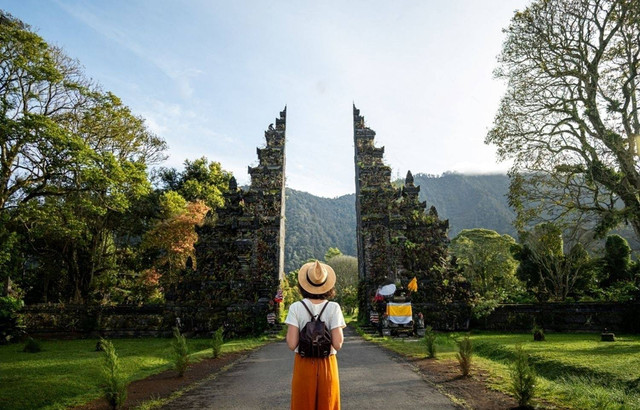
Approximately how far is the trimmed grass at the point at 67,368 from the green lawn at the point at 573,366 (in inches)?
307

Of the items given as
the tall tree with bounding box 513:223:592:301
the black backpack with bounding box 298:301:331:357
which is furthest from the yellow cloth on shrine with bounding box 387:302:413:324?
the tall tree with bounding box 513:223:592:301

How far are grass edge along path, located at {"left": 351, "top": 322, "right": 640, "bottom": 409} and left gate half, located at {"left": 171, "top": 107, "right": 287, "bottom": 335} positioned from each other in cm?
784

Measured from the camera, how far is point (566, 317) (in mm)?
17453

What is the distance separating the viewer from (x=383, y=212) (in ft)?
85.2

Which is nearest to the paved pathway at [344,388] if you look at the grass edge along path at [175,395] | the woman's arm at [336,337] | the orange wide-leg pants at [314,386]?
the grass edge along path at [175,395]

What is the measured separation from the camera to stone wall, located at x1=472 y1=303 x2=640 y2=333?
16.3 meters

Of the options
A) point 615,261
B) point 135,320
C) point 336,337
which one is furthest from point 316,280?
point 615,261

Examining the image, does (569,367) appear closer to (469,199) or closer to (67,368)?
(67,368)

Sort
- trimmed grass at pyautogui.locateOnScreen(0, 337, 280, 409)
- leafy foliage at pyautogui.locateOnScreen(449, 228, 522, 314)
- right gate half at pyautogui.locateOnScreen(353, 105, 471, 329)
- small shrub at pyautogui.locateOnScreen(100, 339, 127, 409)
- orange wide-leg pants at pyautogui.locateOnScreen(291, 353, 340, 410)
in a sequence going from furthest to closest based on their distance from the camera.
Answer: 1. leafy foliage at pyautogui.locateOnScreen(449, 228, 522, 314)
2. right gate half at pyautogui.locateOnScreen(353, 105, 471, 329)
3. trimmed grass at pyautogui.locateOnScreen(0, 337, 280, 409)
4. small shrub at pyautogui.locateOnScreen(100, 339, 127, 409)
5. orange wide-leg pants at pyautogui.locateOnScreen(291, 353, 340, 410)

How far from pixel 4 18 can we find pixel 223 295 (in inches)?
673

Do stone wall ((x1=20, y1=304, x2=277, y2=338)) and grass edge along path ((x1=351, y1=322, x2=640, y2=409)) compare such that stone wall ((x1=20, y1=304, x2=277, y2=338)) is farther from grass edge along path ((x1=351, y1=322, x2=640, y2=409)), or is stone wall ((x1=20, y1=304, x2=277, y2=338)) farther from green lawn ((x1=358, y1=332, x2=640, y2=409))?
green lawn ((x1=358, y1=332, x2=640, y2=409))

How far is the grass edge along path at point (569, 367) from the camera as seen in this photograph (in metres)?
6.63

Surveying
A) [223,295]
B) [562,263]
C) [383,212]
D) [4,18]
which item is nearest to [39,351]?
[223,295]

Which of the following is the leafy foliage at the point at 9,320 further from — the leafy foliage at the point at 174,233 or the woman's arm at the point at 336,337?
the woman's arm at the point at 336,337
